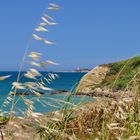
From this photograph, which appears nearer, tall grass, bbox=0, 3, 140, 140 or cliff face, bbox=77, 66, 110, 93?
tall grass, bbox=0, 3, 140, 140

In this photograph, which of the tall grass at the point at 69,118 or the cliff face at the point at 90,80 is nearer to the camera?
the tall grass at the point at 69,118

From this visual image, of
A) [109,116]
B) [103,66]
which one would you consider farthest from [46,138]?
[103,66]

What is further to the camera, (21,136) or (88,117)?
(88,117)

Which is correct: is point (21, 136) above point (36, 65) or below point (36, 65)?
below

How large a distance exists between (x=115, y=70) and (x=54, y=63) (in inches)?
4272

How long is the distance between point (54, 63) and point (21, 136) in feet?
9.63

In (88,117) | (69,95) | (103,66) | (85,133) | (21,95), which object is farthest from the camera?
(103,66)

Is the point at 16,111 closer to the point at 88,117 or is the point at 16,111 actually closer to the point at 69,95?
the point at 69,95

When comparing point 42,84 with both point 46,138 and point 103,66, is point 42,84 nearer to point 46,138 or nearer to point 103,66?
point 46,138

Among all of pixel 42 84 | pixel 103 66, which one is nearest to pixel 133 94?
pixel 42 84

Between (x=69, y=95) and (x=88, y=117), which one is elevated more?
(x=69, y=95)

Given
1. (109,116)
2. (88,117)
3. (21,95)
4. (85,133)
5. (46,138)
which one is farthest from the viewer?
(88,117)

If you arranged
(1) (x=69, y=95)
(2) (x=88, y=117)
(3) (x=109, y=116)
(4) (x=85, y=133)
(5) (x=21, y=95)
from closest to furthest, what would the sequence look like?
(5) (x=21, y=95), (1) (x=69, y=95), (3) (x=109, y=116), (4) (x=85, y=133), (2) (x=88, y=117)

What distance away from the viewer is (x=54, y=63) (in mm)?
3869
